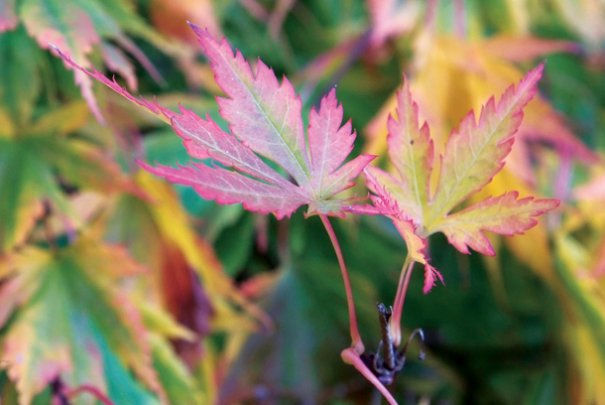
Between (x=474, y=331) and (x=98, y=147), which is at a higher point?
(x=98, y=147)

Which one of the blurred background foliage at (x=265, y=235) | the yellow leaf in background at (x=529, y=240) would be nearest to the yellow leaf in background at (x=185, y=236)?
the blurred background foliage at (x=265, y=235)

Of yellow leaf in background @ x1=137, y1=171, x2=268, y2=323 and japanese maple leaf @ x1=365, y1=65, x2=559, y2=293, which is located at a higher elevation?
yellow leaf in background @ x1=137, y1=171, x2=268, y2=323

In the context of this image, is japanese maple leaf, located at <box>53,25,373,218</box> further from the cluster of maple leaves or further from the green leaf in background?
the green leaf in background

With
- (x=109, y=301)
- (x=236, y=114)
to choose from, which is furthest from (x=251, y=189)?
(x=109, y=301)

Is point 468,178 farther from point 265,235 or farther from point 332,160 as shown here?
point 265,235

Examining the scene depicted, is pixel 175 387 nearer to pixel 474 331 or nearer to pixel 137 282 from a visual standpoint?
pixel 137 282

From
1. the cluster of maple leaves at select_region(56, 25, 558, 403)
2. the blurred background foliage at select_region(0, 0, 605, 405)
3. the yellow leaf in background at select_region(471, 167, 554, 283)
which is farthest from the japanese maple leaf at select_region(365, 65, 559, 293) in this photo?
the yellow leaf in background at select_region(471, 167, 554, 283)
